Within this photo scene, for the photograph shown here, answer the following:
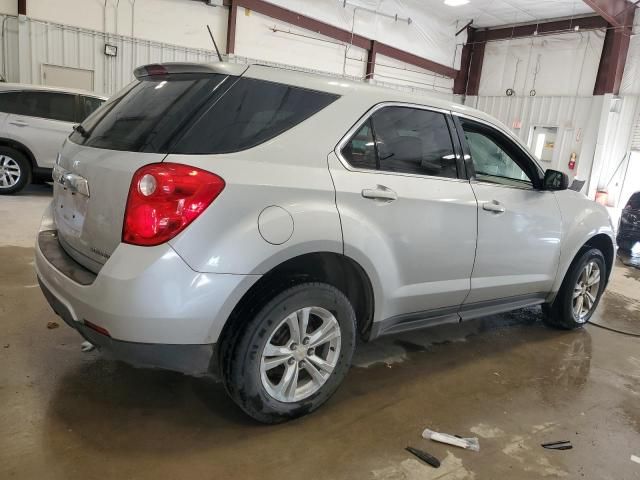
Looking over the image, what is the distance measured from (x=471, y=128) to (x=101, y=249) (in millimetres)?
2260

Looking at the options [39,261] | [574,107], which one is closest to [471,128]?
[39,261]

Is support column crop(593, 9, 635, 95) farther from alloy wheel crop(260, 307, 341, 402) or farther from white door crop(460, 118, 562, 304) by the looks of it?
alloy wheel crop(260, 307, 341, 402)

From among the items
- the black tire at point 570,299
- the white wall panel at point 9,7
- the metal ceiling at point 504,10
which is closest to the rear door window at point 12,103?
the white wall panel at point 9,7

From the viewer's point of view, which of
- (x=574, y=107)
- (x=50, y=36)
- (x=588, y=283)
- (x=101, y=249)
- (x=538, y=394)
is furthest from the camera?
(x=574, y=107)

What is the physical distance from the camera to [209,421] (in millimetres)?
2404

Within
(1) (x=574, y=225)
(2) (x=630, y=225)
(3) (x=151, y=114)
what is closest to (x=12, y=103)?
(3) (x=151, y=114)

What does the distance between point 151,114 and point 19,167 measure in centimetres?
641

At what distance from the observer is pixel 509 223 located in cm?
321

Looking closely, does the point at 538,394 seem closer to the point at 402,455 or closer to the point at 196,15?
the point at 402,455

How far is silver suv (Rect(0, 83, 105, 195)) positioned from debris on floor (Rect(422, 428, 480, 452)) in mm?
7022

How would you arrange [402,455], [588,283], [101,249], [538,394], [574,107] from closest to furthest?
1. [101,249]
2. [402,455]
3. [538,394]
4. [588,283]
5. [574,107]

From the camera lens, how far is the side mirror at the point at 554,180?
3441 mm

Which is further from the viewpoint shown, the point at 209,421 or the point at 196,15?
the point at 196,15

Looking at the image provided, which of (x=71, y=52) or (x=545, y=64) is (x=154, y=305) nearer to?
(x=71, y=52)
